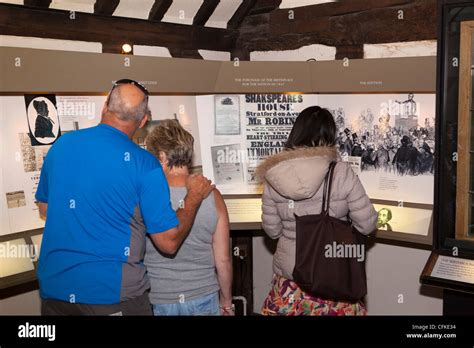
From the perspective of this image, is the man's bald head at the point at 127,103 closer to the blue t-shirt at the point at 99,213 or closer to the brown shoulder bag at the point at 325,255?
the blue t-shirt at the point at 99,213

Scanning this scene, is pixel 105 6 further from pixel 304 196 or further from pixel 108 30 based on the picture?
pixel 304 196

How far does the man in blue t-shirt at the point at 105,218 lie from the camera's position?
7.51 ft

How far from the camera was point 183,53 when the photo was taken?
15.1ft

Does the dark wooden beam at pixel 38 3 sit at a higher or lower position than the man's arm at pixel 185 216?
higher

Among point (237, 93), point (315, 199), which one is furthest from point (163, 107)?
point (315, 199)

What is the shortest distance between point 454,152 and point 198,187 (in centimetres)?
168

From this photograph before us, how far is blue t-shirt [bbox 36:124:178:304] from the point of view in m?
2.29

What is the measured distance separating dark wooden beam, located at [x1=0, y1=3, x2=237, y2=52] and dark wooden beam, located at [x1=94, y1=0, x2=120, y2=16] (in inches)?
1.5

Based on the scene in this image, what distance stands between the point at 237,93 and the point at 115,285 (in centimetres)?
215

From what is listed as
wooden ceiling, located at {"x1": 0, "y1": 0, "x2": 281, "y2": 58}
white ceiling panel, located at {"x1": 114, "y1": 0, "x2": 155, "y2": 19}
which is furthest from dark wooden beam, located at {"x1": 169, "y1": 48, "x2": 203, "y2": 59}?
white ceiling panel, located at {"x1": 114, "y1": 0, "x2": 155, "y2": 19}

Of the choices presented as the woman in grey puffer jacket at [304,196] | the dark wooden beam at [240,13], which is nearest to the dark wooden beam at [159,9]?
the dark wooden beam at [240,13]

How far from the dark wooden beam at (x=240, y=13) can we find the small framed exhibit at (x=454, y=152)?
1.71 meters

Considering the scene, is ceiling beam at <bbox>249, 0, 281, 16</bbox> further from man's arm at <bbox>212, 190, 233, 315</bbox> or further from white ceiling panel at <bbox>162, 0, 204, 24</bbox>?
man's arm at <bbox>212, 190, 233, 315</bbox>

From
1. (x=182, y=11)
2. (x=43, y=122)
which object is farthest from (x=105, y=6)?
(x=43, y=122)
